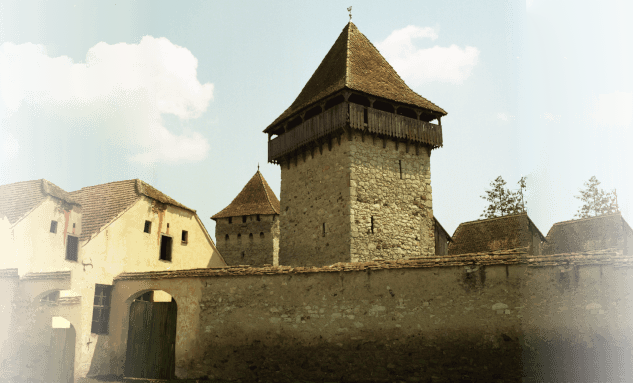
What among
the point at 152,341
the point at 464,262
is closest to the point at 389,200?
the point at 464,262

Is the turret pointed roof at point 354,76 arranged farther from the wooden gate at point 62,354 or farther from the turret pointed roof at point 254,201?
the wooden gate at point 62,354

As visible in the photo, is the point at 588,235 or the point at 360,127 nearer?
the point at 360,127

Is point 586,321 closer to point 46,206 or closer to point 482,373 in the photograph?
point 482,373

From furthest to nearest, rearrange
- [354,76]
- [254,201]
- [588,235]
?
[254,201], [588,235], [354,76]

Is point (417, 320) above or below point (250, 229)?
below

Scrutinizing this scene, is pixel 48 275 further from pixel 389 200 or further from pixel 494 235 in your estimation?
pixel 494 235

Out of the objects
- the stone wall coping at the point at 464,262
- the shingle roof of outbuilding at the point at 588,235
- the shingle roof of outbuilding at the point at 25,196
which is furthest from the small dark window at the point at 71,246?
the shingle roof of outbuilding at the point at 588,235

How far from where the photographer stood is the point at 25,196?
13.0 meters

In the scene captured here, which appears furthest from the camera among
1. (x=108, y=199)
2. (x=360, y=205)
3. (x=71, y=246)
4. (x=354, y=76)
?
(x=354, y=76)

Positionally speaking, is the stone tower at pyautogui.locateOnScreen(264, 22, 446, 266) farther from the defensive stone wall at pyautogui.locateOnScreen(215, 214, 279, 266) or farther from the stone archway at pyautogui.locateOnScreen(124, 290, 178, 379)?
the defensive stone wall at pyautogui.locateOnScreen(215, 214, 279, 266)

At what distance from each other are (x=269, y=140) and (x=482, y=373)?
13671 mm

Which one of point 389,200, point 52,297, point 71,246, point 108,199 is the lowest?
point 52,297

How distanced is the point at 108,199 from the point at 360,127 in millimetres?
8577

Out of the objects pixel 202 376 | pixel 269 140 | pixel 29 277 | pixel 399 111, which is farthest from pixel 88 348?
pixel 399 111
